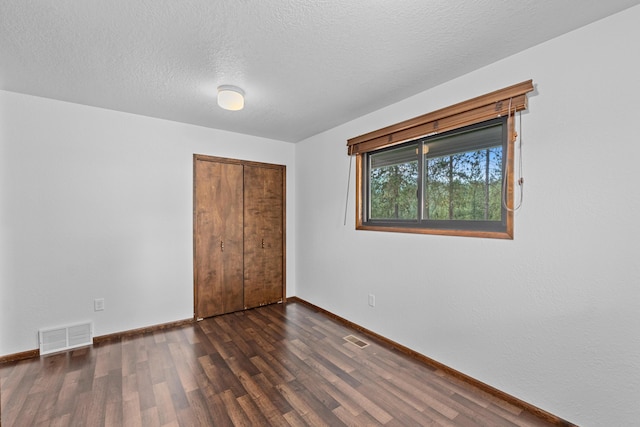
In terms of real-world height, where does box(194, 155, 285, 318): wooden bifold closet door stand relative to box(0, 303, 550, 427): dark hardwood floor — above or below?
above

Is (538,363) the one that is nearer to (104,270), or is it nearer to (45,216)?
(104,270)

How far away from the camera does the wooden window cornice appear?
1891 mm

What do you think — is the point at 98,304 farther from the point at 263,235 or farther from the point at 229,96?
the point at 229,96

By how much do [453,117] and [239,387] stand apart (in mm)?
2695

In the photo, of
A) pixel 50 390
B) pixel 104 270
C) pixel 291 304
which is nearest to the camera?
pixel 50 390

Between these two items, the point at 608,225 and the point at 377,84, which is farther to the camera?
the point at 377,84

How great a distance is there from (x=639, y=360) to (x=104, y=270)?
422cm

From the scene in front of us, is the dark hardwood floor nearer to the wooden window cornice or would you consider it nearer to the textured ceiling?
the wooden window cornice

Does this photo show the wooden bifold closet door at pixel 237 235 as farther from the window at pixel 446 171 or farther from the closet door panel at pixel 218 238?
the window at pixel 446 171

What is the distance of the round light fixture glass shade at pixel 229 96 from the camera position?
2.38 metres

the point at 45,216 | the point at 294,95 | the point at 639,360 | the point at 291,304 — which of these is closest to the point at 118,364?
the point at 45,216

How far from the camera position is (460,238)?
88.2 inches

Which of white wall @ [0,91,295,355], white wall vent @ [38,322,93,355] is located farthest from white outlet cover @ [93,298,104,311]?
white wall vent @ [38,322,93,355]

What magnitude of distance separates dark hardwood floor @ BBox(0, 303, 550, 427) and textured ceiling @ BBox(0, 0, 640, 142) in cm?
241
